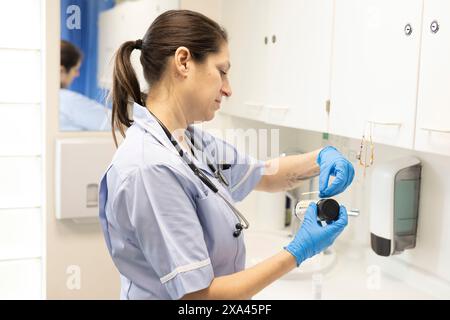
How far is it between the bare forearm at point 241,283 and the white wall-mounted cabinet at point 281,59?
668 mm

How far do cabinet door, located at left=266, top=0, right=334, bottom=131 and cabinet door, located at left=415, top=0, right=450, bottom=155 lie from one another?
0.41 m

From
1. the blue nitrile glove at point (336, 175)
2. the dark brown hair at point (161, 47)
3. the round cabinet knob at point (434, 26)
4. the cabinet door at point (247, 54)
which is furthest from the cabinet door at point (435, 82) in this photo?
the cabinet door at point (247, 54)

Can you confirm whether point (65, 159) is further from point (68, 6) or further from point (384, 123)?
point (384, 123)

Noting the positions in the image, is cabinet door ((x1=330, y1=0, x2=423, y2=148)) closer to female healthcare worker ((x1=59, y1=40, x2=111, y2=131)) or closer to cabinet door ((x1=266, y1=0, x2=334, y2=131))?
cabinet door ((x1=266, y1=0, x2=334, y2=131))

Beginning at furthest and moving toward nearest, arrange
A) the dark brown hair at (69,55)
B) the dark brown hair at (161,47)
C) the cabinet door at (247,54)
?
the dark brown hair at (69,55), the cabinet door at (247,54), the dark brown hair at (161,47)

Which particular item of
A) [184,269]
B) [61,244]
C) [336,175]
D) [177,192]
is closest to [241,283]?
[184,269]

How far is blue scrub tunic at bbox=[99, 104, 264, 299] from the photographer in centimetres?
118

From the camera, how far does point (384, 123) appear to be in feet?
4.85

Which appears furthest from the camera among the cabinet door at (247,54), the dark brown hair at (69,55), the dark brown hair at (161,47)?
the dark brown hair at (69,55)

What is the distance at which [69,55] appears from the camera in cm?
233

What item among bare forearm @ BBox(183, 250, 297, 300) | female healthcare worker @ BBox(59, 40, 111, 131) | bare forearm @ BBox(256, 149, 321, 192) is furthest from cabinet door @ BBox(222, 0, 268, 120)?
bare forearm @ BBox(183, 250, 297, 300)

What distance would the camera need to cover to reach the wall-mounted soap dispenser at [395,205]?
181cm

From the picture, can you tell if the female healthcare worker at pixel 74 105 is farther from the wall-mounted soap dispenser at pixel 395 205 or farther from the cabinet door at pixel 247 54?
the wall-mounted soap dispenser at pixel 395 205
